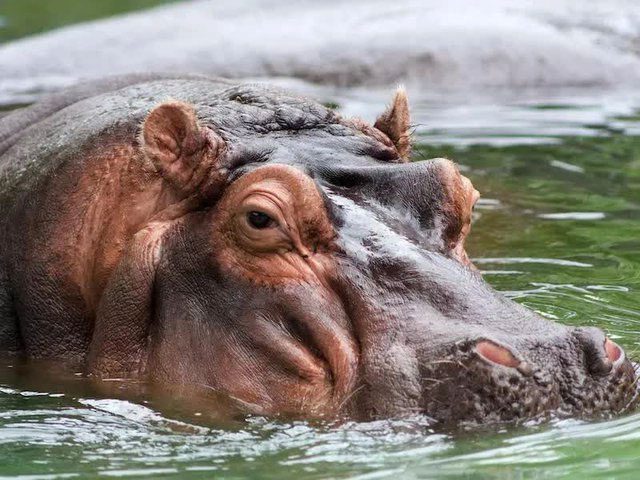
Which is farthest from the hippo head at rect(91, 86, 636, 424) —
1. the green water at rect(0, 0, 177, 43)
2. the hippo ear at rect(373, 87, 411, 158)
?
the green water at rect(0, 0, 177, 43)

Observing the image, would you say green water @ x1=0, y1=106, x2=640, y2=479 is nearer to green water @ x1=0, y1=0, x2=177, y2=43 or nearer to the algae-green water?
the algae-green water

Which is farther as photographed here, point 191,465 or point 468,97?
point 468,97

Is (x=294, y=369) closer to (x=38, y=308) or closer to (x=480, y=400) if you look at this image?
(x=480, y=400)

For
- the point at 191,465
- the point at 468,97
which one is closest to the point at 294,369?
the point at 191,465

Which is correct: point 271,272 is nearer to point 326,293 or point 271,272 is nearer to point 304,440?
point 326,293

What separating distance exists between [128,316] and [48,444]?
2.04ft

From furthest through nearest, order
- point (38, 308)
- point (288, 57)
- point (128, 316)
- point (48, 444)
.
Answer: point (288, 57), point (38, 308), point (128, 316), point (48, 444)

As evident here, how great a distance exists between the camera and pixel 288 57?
1260cm

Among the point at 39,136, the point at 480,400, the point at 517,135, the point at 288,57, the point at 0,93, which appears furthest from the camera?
the point at 288,57

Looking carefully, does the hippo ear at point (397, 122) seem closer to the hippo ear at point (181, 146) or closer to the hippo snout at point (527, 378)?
the hippo ear at point (181, 146)

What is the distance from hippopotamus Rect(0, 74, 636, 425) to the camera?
15.0ft

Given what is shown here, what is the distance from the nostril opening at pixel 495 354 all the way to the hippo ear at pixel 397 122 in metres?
1.60

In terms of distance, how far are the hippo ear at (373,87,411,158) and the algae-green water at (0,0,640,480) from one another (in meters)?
1.03

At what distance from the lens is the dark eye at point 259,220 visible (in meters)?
5.01
